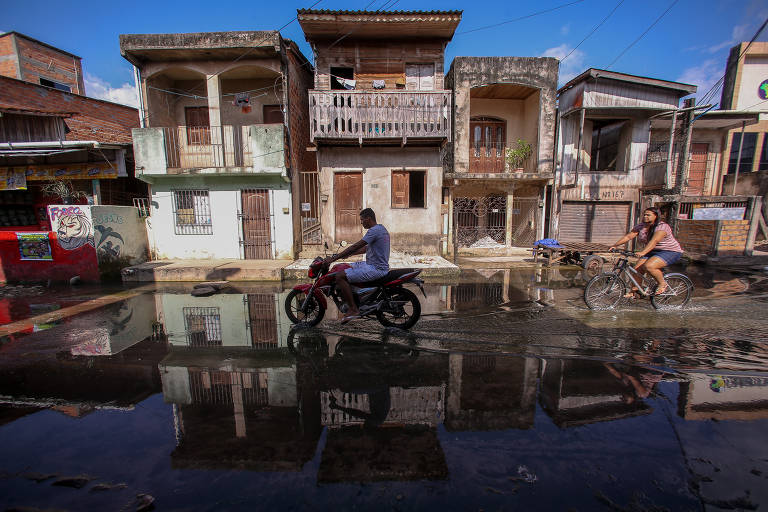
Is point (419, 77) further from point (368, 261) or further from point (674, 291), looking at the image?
point (674, 291)

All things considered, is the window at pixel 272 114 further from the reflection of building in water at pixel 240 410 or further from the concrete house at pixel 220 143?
the reflection of building in water at pixel 240 410

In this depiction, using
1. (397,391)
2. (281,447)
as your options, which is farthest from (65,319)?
(397,391)

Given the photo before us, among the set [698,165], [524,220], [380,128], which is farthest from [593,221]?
[380,128]

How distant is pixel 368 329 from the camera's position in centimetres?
529

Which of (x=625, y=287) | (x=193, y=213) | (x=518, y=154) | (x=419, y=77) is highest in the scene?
(x=419, y=77)

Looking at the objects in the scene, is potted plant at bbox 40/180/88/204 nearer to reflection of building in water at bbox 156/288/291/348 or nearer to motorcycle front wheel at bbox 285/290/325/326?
reflection of building in water at bbox 156/288/291/348

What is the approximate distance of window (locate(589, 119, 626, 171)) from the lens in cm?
1475

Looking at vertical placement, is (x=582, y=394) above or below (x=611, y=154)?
below

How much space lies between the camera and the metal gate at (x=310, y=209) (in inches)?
493

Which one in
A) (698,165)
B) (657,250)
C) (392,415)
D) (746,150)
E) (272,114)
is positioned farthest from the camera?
(746,150)

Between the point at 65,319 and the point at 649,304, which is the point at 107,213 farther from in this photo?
the point at 649,304

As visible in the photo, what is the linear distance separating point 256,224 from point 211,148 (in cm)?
304

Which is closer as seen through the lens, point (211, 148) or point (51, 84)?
point (211, 148)

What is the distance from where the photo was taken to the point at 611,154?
15.1 metres
